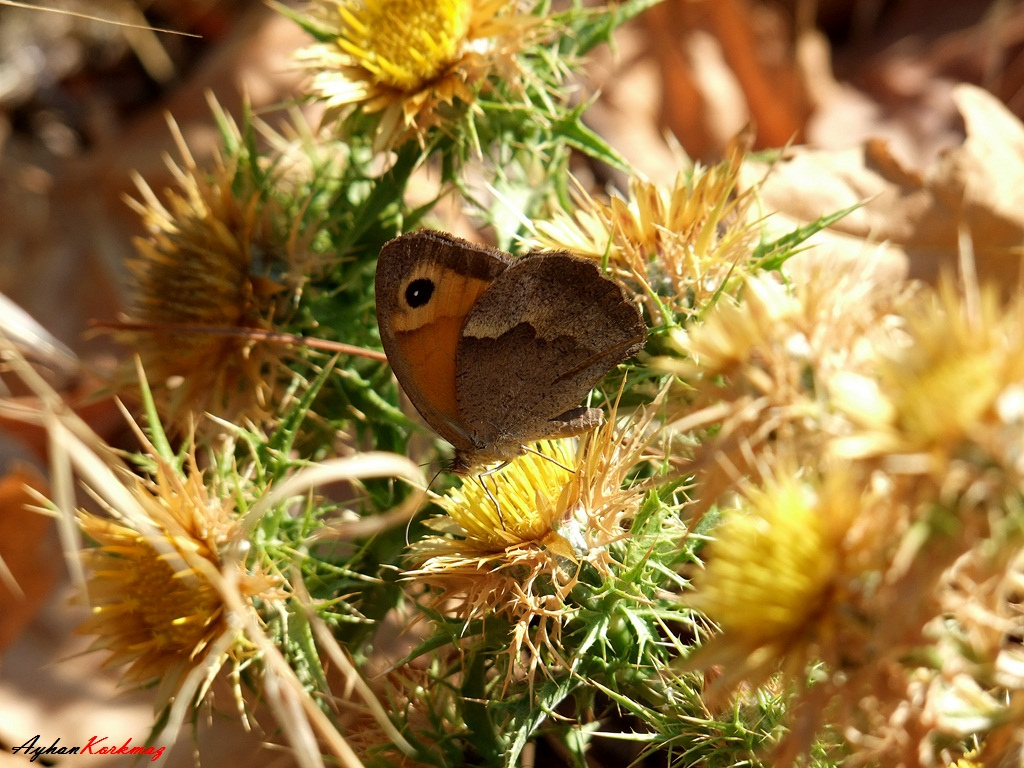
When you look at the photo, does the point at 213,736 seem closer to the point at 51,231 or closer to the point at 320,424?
the point at 320,424

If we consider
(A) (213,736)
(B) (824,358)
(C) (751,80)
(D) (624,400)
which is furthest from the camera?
(C) (751,80)

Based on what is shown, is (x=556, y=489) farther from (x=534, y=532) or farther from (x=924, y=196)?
(x=924, y=196)

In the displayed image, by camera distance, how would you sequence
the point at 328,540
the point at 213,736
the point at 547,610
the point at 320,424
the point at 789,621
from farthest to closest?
the point at 213,736 → the point at 320,424 → the point at 328,540 → the point at 547,610 → the point at 789,621

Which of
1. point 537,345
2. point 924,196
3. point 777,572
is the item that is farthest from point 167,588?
point 924,196

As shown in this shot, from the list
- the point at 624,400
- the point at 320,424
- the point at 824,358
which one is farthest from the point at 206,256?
the point at 824,358

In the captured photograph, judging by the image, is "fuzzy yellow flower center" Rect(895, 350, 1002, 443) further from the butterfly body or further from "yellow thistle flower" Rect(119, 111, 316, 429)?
"yellow thistle flower" Rect(119, 111, 316, 429)

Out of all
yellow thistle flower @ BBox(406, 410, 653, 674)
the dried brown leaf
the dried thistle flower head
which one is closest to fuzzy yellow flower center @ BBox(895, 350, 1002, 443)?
the dried thistle flower head
